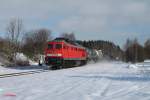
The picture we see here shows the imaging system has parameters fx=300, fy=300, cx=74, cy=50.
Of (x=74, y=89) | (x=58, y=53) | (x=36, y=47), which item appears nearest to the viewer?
(x=74, y=89)

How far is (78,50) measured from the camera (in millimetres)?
47375

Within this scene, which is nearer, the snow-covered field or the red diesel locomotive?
the snow-covered field

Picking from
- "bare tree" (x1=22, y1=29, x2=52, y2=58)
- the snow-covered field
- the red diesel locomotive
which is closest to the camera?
the snow-covered field

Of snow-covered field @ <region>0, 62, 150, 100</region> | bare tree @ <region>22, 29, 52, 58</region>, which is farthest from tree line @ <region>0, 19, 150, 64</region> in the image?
snow-covered field @ <region>0, 62, 150, 100</region>

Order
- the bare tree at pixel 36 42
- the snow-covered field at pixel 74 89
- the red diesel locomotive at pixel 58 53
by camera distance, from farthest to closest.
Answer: the bare tree at pixel 36 42
the red diesel locomotive at pixel 58 53
the snow-covered field at pixel 74 89

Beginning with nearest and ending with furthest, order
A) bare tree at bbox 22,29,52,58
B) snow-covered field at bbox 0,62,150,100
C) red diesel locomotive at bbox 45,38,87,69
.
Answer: snow-covered field at bbox 0,62,150,100
red diesel locomotive at bbox 45,38,87,69
bare tree at bbox 22,29,52,58

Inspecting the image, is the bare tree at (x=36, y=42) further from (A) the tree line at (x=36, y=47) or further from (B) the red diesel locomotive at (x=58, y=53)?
(B) the red diesel locomotive at (x=58, y=53)

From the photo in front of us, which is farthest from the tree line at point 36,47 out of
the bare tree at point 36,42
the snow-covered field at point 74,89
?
the snow-covered field at point 74,89

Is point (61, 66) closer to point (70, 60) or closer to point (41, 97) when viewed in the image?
point (70, 60)

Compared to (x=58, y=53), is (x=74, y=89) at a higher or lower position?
lower

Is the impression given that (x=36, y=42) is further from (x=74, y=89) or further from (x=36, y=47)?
(x=74, y=89)

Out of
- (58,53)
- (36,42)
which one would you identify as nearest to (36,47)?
(36,42)

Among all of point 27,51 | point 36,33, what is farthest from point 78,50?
point 36,33

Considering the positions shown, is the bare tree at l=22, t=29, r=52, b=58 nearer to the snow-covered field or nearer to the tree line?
the tree line
